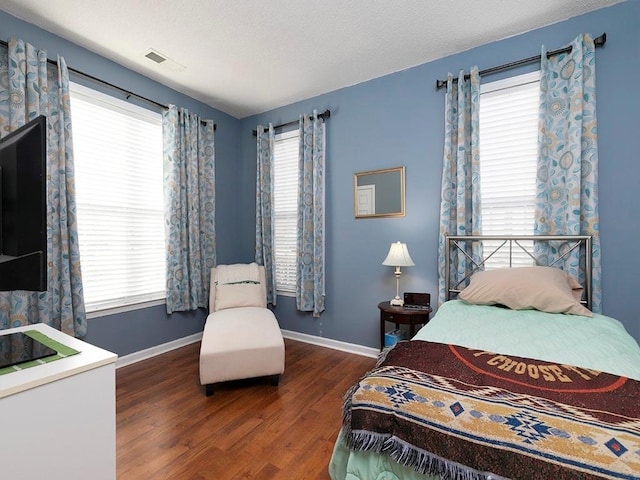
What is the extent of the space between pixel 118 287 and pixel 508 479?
314 cm

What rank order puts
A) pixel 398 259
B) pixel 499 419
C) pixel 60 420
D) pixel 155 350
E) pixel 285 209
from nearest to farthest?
pixel 499 419, pixel 60 420, pixel 398 259, pixel 155 350, pixel 285 209

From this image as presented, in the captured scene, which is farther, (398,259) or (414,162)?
(414,162)

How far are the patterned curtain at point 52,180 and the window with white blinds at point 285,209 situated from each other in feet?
6.43

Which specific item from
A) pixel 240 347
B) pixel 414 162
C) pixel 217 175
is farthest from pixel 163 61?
pixel 240 347

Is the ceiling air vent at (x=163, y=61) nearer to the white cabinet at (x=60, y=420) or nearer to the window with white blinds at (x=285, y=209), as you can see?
the window with white blinds at (x=285, y=209)

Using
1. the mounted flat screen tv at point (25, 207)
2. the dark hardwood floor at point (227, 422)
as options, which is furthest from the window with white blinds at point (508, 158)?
the mounted flat screen tv at point (25, 207)

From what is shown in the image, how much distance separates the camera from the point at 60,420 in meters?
1.00

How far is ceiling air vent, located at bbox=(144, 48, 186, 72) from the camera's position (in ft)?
8.45

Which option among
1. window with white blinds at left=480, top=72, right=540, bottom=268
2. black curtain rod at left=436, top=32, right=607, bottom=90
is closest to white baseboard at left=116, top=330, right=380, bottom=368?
window with white blinds at left=480, top=72, right=540, bottom=268

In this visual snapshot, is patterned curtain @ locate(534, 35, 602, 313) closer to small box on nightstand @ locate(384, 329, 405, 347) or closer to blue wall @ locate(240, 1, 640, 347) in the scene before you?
blue wall @ locate(240, 1, 640, 347)

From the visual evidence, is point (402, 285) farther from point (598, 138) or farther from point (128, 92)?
point (128, 92)

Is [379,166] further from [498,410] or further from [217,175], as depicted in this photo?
[498,410]

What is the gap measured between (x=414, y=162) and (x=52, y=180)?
304 cm

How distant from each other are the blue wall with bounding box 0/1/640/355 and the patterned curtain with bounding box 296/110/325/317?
0.11 m
